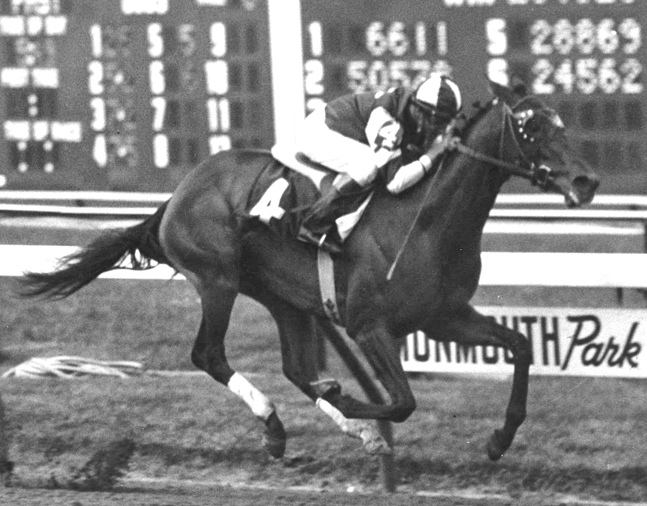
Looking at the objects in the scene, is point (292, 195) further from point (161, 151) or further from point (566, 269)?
point (161, 151)

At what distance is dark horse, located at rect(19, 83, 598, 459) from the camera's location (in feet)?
18.0

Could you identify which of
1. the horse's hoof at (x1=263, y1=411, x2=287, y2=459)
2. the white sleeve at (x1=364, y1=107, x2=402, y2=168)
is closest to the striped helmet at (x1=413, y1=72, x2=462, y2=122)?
the white sleeve at (x1=364, y1=107, x2=402, y2=168)

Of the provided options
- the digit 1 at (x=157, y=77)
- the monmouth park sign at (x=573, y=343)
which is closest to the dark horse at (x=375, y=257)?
the monmouth park sign at (x=573, y=343)

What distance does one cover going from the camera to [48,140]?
702 centimetres

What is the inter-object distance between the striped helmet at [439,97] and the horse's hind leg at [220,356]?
1.02 meters

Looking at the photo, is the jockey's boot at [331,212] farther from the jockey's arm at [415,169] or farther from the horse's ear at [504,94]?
the horse's ear at [504,94]

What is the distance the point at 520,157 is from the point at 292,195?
0.84 meters

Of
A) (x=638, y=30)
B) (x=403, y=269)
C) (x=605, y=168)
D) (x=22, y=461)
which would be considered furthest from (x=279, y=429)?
(x=638, y=30)

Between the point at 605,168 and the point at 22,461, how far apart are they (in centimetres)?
249

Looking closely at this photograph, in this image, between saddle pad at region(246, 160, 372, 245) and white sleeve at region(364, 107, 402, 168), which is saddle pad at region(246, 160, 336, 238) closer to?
saddle pad at region(246, 160, 372, 245)

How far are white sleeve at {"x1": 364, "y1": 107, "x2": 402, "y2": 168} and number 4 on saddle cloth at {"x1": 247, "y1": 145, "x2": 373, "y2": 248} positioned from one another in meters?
0.15

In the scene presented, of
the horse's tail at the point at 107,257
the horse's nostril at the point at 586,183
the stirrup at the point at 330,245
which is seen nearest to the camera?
the horse's nostril at the point at 586,183

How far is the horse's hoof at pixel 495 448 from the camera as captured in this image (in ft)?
18.7

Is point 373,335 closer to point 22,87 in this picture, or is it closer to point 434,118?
point 434,118
